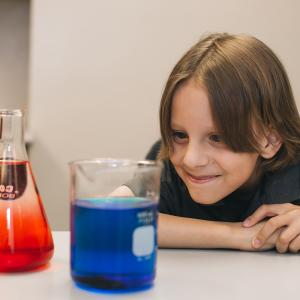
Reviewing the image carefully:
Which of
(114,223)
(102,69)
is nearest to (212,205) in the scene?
(114,223)

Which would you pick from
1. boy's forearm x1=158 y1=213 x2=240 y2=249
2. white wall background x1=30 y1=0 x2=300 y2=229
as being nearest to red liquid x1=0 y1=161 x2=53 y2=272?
boy's forearm x1=158 y1=213 x2=240 y2=249

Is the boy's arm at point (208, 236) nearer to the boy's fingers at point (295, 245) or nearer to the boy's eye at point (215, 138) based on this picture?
the boy's fingers at point (295, 245)

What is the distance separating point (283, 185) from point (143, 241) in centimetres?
57

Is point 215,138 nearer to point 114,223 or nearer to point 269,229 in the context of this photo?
point 269,229

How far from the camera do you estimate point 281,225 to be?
0.86m

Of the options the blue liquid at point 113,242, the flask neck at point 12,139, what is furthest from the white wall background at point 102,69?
the blue liquid at point 113,242

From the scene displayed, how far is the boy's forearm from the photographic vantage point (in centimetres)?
83

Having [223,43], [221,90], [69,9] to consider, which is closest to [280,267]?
[221,90]

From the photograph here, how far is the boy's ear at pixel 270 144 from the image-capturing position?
3.29 ft

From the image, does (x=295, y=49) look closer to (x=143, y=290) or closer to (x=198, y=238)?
(x=198, y=238)

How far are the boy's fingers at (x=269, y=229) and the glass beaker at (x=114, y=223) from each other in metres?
0.32

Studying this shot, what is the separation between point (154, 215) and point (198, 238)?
0.31m

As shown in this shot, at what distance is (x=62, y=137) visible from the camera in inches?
82.7

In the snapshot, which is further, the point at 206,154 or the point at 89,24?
the point at 89,24
